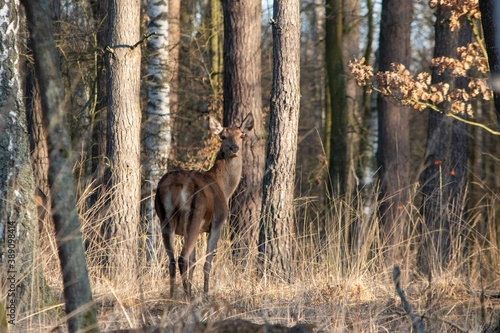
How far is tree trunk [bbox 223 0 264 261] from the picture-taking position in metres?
10.3

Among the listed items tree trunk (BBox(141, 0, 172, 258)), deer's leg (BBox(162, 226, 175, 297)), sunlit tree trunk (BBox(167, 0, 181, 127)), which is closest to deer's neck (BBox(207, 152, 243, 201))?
deer's leg (BBox(162, 226, 175, 297))

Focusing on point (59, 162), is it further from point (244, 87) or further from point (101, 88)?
point (101, 88)

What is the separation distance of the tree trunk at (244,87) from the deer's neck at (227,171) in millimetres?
1718

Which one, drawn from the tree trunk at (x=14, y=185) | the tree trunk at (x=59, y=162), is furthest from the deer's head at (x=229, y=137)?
the tree trunk at (x=59, y=162)

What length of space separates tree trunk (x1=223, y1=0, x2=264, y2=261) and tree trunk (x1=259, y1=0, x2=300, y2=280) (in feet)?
6.64

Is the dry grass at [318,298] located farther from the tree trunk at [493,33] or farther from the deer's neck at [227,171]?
the tree trunk at [493,33]

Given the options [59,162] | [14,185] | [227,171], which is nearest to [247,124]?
[227,171]

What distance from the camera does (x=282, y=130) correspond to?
820 centimetres

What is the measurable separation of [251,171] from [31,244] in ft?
18.0

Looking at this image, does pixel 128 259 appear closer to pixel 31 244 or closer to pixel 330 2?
pixel 31 244

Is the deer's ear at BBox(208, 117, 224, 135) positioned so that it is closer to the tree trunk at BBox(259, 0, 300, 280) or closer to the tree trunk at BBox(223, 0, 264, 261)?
the tree trunk at BBox(259, 0, 300, 280)

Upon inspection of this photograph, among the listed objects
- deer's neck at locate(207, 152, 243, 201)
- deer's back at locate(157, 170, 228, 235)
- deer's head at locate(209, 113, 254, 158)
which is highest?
deer's head at locate(209, 113, 254, 158)

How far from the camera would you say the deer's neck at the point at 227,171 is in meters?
8.47

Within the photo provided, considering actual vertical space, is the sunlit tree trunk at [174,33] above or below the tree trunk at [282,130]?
above
